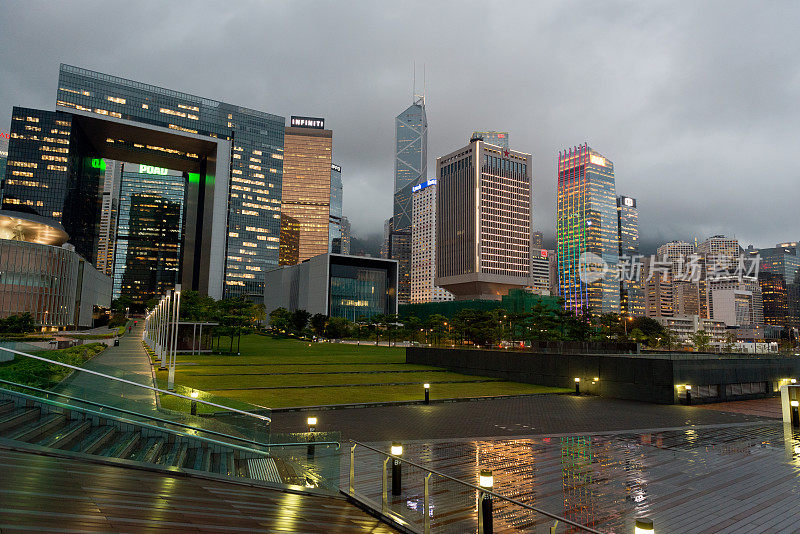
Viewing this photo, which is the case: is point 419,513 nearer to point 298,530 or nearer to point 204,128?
point 298,530

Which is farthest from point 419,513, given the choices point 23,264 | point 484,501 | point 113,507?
point 23,264

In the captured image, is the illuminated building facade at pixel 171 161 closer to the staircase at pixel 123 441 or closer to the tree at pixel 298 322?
the tree at pixel 298 322

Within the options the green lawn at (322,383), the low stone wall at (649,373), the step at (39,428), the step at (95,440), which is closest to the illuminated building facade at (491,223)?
the green lawn at (322,383)

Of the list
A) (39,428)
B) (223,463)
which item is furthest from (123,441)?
(223,463)

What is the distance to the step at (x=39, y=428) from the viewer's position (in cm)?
832

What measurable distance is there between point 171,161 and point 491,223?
11887 centimetres

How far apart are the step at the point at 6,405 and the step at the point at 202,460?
3685mm

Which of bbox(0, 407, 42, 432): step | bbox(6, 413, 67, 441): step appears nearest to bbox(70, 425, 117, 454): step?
bbox(6, 413, 67, 441): step

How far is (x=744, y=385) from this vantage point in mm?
31344

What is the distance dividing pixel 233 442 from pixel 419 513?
216 inches

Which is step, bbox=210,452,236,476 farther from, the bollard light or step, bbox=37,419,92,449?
the bollard light

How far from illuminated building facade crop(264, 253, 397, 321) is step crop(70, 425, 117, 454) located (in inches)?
4918

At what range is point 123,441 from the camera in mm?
10227

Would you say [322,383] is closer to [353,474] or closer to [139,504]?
[353,474]
